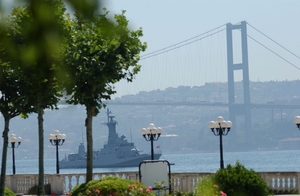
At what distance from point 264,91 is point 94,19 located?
194m

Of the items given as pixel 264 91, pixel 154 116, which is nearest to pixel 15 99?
pixel 154 116

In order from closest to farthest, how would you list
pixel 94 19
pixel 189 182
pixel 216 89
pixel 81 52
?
1. pixel 94 19
2. pixel 81 52
3. pixel 189 182
4. pixel 216 89

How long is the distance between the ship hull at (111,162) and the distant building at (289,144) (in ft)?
154

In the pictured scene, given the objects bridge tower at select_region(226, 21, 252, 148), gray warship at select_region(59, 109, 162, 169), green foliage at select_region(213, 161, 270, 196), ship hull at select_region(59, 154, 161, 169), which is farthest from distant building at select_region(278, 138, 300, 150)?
green foliage at select_region(213, 161, 270, 196)

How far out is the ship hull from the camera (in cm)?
9794

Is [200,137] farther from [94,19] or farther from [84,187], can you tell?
[94,19]

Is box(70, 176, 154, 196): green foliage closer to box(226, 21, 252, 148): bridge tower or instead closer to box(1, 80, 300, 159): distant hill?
box(226, 21, 252, 148): bridge tower

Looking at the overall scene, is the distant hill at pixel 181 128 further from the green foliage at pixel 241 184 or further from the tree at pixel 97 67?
the green foliage at pixel 241 184

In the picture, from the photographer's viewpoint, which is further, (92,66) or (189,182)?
(189,182)

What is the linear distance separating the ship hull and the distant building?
154ft

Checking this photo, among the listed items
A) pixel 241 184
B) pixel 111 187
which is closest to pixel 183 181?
pixel 241 184

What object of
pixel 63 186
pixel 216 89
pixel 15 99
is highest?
pixel 216 89

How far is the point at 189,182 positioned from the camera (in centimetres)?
2294

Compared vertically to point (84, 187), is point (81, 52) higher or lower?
higher
